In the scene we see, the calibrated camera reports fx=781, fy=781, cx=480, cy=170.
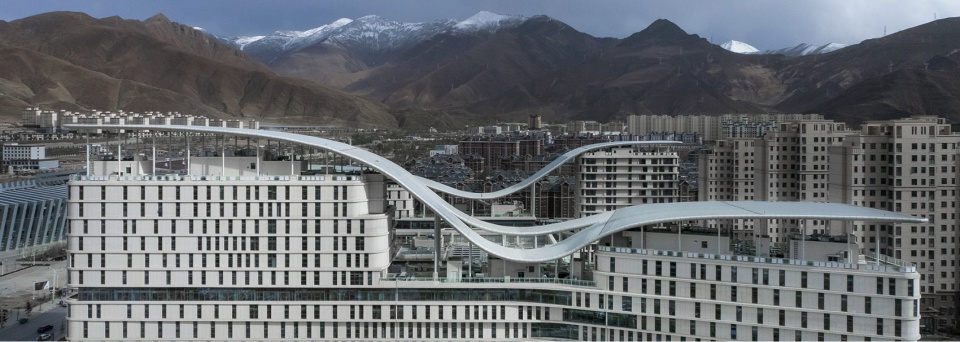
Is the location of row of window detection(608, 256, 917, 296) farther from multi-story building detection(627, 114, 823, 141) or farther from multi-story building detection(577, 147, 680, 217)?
multi-story building detection(627, 114, 823, 141)

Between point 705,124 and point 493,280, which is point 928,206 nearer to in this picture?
point 493,280

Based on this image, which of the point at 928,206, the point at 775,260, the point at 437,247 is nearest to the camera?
the point at 775,260

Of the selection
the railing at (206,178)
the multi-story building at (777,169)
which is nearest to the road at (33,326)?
the railing at (206,178)

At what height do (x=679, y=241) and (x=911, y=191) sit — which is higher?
(x=911, y=191)

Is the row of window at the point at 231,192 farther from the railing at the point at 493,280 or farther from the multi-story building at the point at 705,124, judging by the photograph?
the multi-story building at the point at 705,124

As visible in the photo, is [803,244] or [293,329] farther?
[293,329]

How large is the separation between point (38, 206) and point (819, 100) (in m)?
171

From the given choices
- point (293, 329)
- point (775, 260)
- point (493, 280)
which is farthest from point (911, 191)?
point (293, 329)

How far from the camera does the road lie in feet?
110

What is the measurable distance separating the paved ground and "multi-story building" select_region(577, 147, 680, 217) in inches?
1127

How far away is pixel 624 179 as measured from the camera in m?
46.5

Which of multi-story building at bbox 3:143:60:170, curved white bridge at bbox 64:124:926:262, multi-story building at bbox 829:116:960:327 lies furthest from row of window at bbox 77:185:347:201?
multi-story building at bbox 3:143:60:170

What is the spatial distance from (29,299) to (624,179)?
109ft

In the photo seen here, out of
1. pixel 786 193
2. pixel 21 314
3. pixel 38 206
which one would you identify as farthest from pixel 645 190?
pixel 38 206
